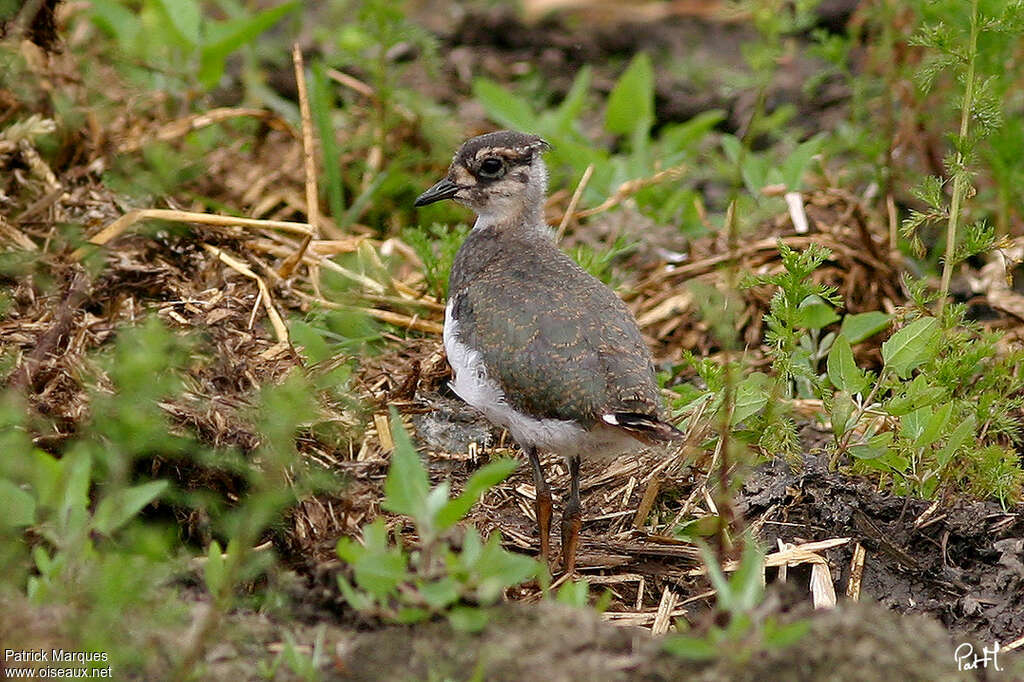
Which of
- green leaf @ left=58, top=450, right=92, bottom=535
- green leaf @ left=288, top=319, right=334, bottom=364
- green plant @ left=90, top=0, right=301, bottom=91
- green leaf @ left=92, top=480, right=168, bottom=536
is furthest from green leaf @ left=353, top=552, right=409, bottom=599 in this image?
green plant @ left=90, top=0, right=301, bottom=91

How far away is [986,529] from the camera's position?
4.27m

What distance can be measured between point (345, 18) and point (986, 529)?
537 cm

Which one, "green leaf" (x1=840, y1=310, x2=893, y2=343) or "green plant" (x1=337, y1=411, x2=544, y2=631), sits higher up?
"green plant" (x1=337, y1=411, x2=544, y2=631)

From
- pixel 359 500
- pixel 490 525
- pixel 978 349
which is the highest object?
pixel 978 349

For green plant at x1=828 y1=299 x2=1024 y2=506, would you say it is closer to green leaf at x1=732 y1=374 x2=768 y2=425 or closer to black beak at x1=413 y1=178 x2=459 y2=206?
green leaf at x1=732 y1=374 x2=768 y2=425

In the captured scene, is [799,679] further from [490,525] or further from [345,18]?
[345,18]

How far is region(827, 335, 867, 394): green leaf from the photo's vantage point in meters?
4.41

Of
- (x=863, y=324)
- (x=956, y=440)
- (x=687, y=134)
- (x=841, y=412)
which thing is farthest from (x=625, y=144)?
(x=956, y=440)

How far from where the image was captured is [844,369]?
14.6 ft

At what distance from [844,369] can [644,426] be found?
2.93 feet

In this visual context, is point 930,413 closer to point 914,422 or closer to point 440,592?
point 914,422

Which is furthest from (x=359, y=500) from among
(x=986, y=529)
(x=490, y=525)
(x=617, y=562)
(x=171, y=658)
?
(x=986, y=529)

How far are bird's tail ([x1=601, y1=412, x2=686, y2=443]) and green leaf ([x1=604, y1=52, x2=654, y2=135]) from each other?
3.42m

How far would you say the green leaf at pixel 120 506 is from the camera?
10.5 feet
